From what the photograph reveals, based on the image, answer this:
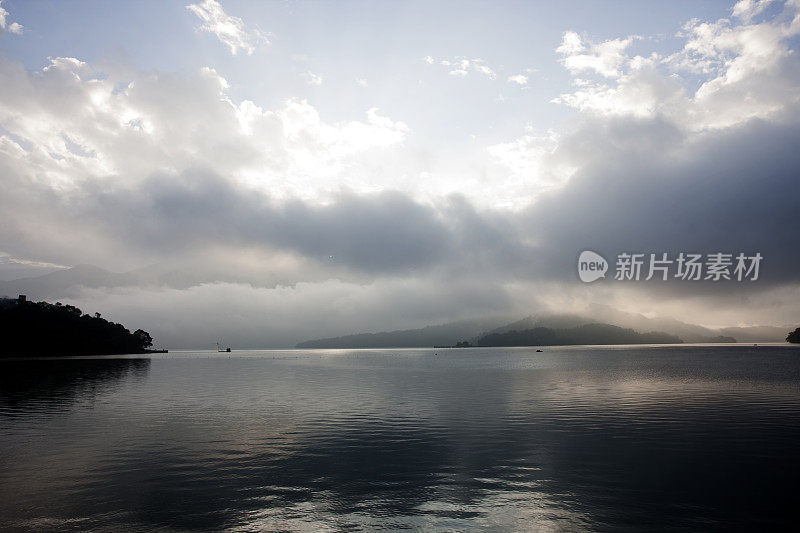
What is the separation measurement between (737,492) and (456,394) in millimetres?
51297

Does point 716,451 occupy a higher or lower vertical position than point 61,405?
higher

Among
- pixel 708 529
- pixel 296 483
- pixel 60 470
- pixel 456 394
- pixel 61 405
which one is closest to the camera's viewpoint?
pixel 708 529

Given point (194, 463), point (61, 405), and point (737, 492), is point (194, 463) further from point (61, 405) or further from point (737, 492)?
point (61, 405)

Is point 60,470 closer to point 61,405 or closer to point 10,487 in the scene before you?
point 10,487

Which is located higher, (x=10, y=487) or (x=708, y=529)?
(x=708, y=529)

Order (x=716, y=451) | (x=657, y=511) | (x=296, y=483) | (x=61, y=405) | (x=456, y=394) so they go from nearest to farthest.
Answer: (x=657, y=511), (x=296, y=483), (x=716, y=451), (x=61, y=405), (x=456, y=394)

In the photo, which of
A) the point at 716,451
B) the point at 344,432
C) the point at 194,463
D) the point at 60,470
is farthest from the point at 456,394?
the point at 60,470

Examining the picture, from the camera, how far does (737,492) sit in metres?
25.2

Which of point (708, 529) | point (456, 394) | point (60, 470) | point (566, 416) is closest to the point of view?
point (708, 529)

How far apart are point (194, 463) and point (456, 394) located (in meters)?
49.8

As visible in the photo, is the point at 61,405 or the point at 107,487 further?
the point at 61,405

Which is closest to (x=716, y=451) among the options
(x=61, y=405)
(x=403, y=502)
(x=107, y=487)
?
(x=403, y=502)

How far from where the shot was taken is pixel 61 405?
6228 cm

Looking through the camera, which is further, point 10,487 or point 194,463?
point 194,463
